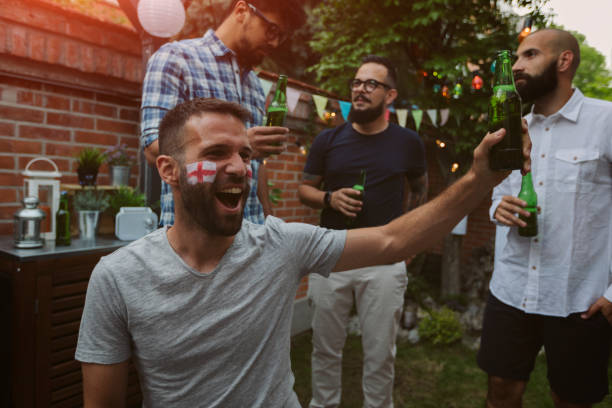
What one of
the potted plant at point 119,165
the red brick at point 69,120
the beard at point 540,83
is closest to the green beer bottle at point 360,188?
the beard at point 540,83

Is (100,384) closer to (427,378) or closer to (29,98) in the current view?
(29,98)

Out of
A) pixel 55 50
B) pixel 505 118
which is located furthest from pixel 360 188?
pixel 55 50

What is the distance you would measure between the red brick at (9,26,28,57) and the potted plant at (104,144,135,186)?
0.79 meters

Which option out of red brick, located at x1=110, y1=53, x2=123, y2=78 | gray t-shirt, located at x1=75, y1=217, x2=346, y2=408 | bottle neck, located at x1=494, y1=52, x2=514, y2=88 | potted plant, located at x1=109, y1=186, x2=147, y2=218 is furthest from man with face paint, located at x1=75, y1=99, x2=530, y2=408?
red brick, located at x1=110, y1=53, x2=123, y2=78

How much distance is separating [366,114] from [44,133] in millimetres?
2255

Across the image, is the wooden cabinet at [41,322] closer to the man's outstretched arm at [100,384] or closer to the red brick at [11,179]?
the red brick at [11,179]

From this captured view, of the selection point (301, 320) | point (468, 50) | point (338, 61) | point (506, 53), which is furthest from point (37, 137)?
point (468, 50)

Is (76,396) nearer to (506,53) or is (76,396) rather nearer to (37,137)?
(37,137)

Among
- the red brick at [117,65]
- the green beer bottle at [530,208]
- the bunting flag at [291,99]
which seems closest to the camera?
the green beer bottle at [530,208]

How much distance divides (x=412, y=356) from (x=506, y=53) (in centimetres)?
370

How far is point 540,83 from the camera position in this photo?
7.41 ft

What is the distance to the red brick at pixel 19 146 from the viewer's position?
2.66 metres

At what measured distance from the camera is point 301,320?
4879mm

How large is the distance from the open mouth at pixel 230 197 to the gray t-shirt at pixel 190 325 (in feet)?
0.49
